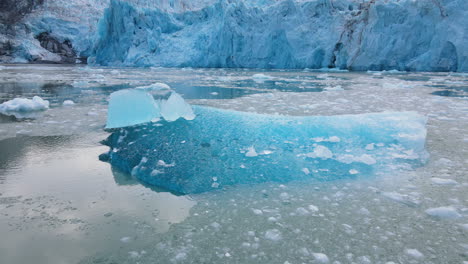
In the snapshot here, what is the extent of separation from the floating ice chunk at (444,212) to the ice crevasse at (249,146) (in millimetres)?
534

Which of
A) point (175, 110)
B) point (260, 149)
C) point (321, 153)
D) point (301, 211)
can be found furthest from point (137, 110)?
point (301, 211)

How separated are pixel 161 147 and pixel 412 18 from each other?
16.0 m

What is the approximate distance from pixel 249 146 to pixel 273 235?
1.23m

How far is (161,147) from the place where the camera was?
2480 mm

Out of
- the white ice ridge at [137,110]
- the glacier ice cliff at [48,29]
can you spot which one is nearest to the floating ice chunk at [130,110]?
the white ice ridge at [137,110]

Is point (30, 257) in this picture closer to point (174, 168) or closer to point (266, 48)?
point (174, 168)

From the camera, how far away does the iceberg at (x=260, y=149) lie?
208 centimetres

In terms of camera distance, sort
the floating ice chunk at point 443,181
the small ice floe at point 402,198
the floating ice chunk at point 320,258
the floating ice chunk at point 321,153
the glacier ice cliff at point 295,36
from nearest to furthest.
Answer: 1. the floating ice chunk at point 320,258
2. the small ice floe at point 402,198
3. the floating ice chunk at point 443,181
4. the floating ice chunk at point 321,153
5. the glacier ice cliff at point 295,36

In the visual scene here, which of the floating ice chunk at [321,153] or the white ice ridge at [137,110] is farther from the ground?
the white ice ridge at [137,110]

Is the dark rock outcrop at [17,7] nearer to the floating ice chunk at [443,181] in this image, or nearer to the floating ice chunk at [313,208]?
the floating ice chunk at [313,208]

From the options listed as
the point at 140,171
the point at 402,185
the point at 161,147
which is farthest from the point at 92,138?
the point at 402,185

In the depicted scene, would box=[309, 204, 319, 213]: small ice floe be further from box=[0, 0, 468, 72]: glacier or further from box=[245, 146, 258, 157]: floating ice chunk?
box=[0, 0, 468, 72]: glacier

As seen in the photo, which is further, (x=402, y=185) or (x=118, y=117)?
(x=118, y=117)

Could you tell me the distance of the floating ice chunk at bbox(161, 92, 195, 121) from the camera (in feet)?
10.3
